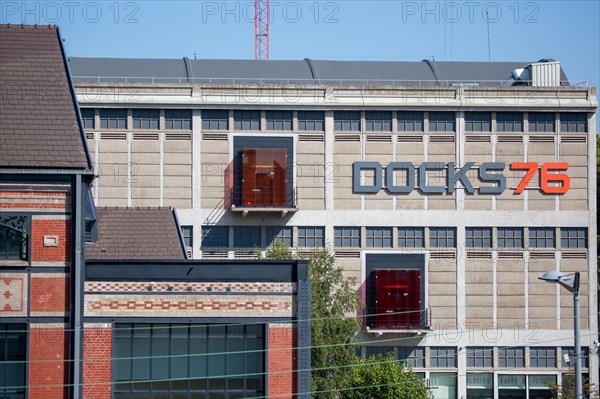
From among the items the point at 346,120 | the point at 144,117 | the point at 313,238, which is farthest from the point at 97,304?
the point at 346,120

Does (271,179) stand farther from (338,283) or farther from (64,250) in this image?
(64,250)

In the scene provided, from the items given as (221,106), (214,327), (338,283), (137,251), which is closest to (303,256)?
(338,283)

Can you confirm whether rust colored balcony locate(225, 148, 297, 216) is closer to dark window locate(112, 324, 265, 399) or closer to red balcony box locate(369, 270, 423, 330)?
red balcony box locate(369, 270, 423, 330)

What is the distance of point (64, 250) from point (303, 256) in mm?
33268

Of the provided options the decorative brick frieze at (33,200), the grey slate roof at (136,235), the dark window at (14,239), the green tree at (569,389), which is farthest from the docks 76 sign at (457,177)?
the dark window at (14,239)

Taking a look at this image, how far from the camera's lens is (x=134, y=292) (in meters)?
35.3

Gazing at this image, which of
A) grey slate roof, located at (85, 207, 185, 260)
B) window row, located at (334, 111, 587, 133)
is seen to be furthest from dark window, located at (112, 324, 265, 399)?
window row, located at (334, 111, 587, 133)

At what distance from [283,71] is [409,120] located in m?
9.09

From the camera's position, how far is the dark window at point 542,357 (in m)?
70.8

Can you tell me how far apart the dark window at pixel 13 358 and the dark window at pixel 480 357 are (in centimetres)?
3927

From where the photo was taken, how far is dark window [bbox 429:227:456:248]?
234ft

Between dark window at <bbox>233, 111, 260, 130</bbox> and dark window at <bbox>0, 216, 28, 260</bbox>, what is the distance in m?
36.3

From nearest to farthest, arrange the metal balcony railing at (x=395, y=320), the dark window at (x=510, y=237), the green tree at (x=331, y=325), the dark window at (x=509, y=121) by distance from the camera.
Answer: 1. the green tree at (x=331, y=325)
2. the metal balcony railing at (x=395, y=320)
3. the dark window at (x=509, y=121)
4. the dark window at (x=510, y=237)

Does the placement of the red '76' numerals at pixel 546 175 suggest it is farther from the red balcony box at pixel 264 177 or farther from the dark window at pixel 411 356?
the red balcony box at pixel 264 177
